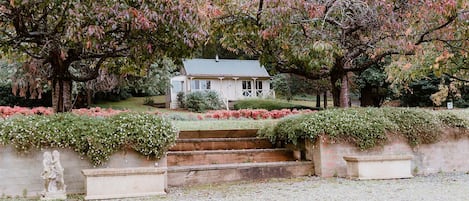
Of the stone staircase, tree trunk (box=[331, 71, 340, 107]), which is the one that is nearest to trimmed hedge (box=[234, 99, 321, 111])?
tree trunk (box=[331, 71, 340, 107])

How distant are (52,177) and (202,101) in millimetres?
22895

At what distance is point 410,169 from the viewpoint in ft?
22.0

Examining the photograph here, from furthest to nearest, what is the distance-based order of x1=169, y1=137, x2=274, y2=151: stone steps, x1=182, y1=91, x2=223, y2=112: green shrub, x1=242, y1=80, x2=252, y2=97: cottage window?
x1=242, y1=80, x2=252, y2=97: cottage window → x1=182, y1=91, x2=223, y2=112: green shrub → x1=169, y1=137, x2=274, y2=151: stone steps

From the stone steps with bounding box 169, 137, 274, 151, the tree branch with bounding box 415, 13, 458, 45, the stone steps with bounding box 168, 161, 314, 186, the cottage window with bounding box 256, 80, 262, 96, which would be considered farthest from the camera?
the cottage window with bounding box 256, 80, 262, 96

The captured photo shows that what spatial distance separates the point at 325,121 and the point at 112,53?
3424mm

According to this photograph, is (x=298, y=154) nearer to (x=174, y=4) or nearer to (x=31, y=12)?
(x=174, y=4)

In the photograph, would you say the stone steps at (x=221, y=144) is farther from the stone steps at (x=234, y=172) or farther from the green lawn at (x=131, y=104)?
the green lawn at (x=131, y=104)

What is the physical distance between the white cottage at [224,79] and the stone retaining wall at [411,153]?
24832mm

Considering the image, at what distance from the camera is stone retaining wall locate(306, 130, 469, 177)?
6635 mm

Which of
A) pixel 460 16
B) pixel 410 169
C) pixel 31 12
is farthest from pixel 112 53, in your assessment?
pixel 460 16

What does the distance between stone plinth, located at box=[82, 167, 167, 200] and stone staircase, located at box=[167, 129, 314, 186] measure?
558mm

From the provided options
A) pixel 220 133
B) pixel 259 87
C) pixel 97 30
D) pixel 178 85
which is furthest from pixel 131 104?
pixel 97 30

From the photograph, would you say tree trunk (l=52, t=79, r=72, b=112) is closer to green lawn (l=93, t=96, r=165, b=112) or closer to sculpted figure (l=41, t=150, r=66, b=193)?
sculpted figure (l=41, t=150, r=66, b=193)

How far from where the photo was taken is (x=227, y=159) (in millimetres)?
7027
